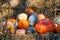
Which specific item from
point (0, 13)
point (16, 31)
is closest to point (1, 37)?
point (16, 31)

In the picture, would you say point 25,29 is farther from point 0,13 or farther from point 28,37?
point 0,13

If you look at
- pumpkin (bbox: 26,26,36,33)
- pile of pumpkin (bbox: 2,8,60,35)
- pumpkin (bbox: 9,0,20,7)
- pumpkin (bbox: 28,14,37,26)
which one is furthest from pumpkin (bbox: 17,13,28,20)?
pumpkin (bbox: 26,26,36,33)

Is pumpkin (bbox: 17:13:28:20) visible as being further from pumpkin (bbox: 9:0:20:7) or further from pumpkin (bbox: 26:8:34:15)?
pumpkin (bbox: 9:0:20:7)

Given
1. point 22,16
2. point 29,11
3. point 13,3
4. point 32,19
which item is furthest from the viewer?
point 13,3

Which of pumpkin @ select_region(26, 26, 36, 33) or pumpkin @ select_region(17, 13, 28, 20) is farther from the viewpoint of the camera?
pumpkin @ select_region(17, 13, 28, 20)

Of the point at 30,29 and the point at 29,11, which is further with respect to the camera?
the point at 29,11

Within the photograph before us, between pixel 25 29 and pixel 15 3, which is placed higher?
pixel 15 3

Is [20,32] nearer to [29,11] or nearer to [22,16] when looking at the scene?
[22,16]

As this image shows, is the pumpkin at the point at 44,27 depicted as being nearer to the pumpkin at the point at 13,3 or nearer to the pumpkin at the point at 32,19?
the pumpkin at the point at 32,19

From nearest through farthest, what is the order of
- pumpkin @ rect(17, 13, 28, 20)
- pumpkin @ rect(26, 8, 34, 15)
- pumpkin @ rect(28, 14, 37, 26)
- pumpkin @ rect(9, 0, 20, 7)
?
pumpkin @ rect(28, 14, 37, 26) < pumpkin @ rect(17, 13, 28, 20) < pumpkin @ rect(26, 8, 34, 15) < pumpkin @ rect(9, 0, 20, 7)

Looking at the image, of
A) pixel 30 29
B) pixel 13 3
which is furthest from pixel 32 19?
pixel 13 3

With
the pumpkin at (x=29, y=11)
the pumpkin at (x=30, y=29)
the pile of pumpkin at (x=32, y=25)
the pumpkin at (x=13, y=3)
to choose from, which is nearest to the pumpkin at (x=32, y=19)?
the pile of pumpkin at (x=32, y=25)
